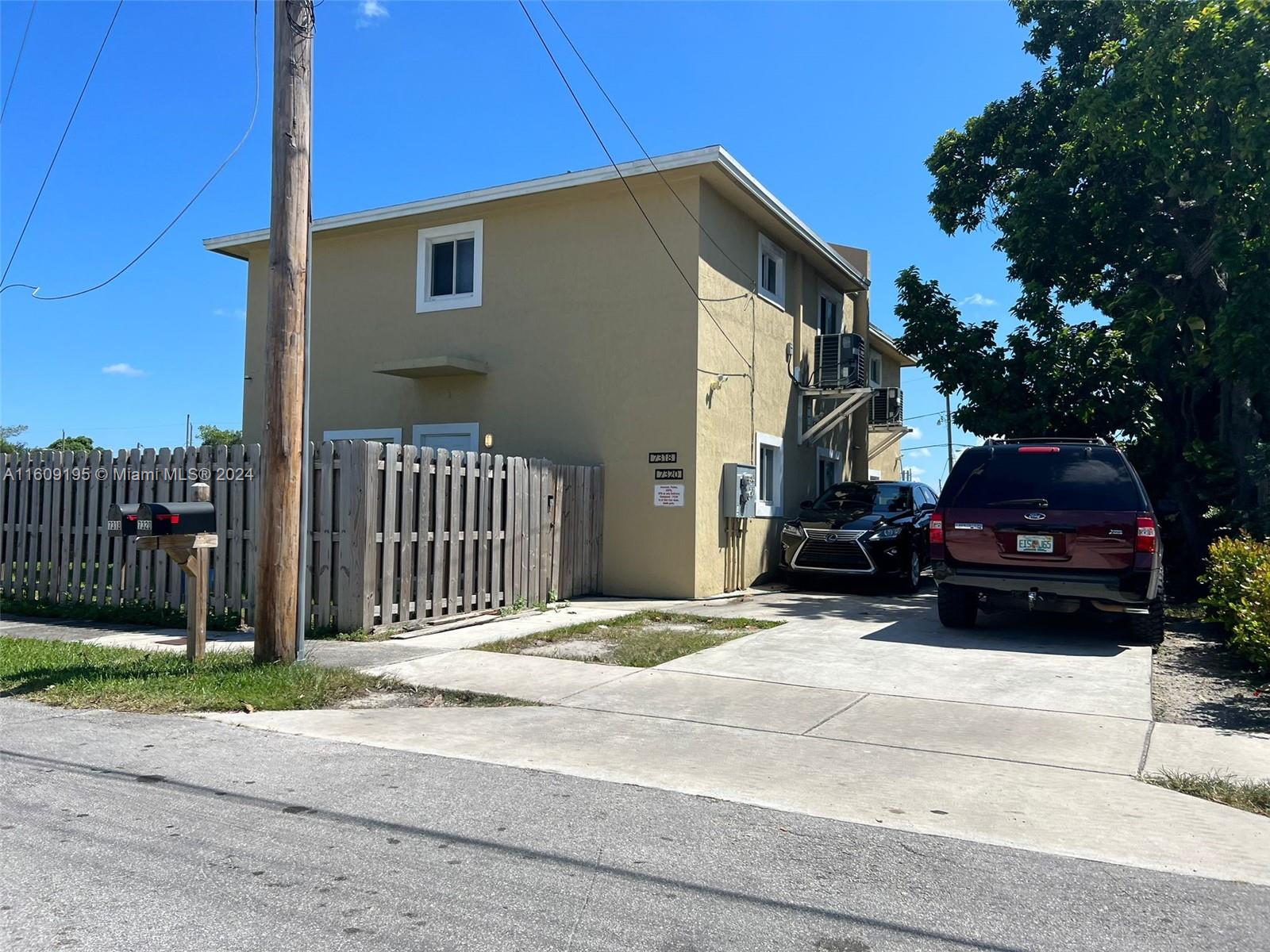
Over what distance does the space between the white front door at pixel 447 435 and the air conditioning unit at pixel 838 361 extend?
6.60 meters

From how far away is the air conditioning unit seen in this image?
17375mm

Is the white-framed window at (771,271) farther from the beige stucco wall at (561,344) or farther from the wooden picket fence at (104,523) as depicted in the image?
the wooden picket fence at (104,523)

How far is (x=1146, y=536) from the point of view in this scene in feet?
28.1

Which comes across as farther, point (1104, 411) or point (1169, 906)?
point (1104, 411)

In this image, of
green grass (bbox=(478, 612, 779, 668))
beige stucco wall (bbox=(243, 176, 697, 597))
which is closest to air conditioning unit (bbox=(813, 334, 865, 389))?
beige stucco wall (bbox=(243, 176, 697, 597))

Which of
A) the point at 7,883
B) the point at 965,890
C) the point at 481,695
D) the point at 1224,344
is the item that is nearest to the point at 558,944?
the point at 965,890

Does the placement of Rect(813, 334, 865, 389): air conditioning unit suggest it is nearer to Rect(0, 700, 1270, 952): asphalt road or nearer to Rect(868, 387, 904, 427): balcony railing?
Rect(868, 387, 904, 427): balcony railing

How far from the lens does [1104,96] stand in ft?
42.2

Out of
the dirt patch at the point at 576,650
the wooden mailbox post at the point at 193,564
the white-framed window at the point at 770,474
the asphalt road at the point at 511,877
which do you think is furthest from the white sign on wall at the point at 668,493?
the asphalt road at the point at 511,877

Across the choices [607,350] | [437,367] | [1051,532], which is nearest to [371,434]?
[437,367]

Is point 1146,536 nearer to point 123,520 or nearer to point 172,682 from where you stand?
point 172,682

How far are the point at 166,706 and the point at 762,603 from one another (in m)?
8.05

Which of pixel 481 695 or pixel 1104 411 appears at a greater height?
pixel 1104 411

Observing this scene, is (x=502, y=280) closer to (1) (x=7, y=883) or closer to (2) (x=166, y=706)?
(2) (x=166, y=706)
